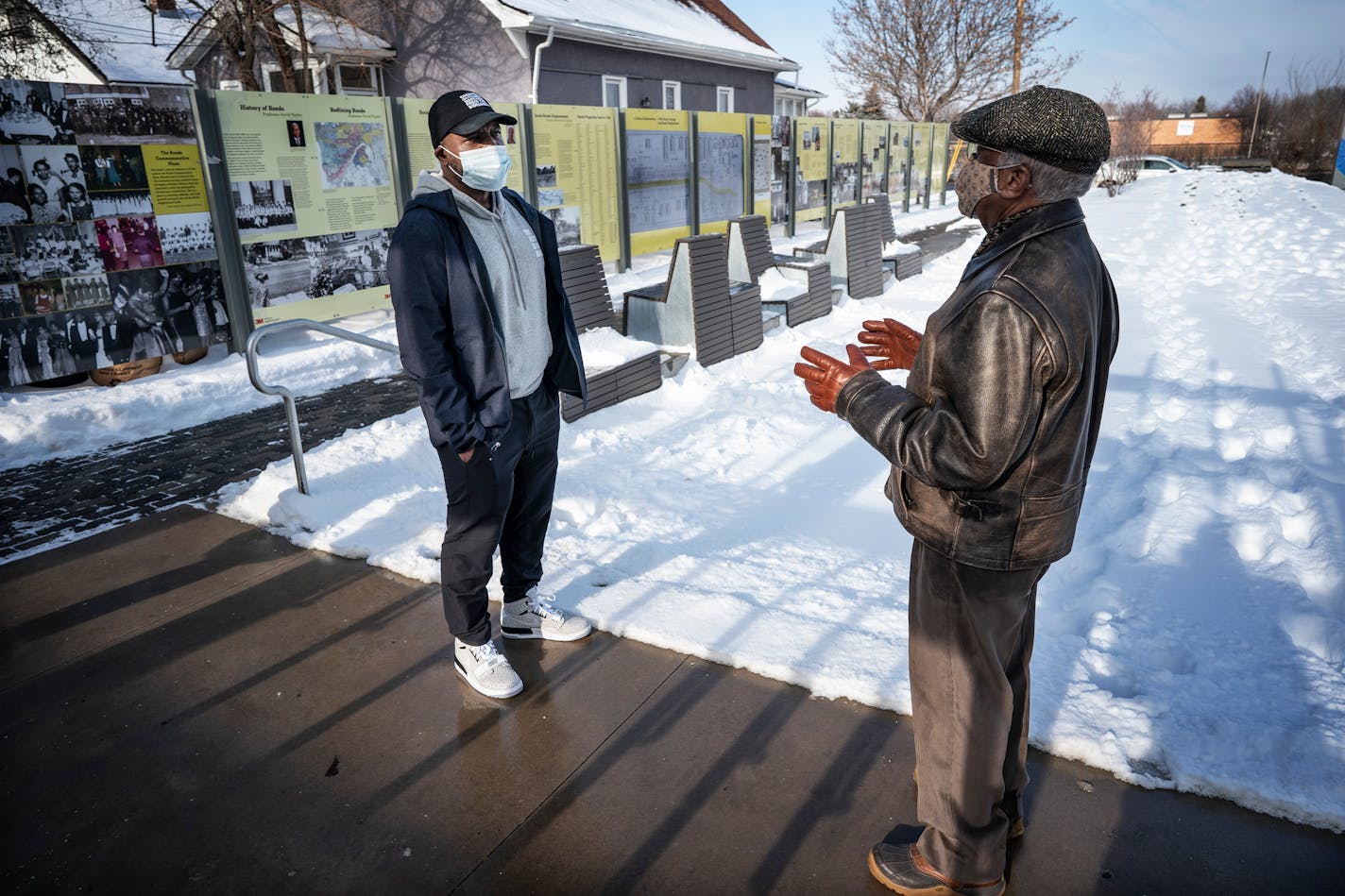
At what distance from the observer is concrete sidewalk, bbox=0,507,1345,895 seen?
215cm

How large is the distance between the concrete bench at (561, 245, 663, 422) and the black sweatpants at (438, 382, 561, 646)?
262cm

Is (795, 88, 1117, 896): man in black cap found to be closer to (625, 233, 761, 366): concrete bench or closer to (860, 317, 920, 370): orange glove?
(860, 317, 920, 370): orange glove

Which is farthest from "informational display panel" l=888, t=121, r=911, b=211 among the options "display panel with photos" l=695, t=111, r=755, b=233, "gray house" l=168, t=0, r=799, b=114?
"display panel with photos" l=695, t=111, r=755, b=233

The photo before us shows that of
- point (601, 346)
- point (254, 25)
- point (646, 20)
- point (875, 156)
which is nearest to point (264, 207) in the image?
point (601, 346)

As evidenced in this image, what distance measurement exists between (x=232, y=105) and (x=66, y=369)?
2.67m

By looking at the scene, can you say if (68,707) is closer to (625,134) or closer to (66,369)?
(66,369)

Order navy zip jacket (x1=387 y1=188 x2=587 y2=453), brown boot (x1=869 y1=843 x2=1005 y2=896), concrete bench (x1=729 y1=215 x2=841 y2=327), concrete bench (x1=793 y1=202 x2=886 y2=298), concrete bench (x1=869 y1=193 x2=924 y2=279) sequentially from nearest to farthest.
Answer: brown boot (x1=869 y1=843 x2=1005 y2=896)
navy zip jacket (x1=387 y1=188 x2=587 y2=453)
concrete bench (x1=729 y1=215 x2=841 y2=327)
concrete bench (x1=793 y1=202 x2=886 y2=298)
concrete bench (x1=869 y1=193 x2=924 y2=279)

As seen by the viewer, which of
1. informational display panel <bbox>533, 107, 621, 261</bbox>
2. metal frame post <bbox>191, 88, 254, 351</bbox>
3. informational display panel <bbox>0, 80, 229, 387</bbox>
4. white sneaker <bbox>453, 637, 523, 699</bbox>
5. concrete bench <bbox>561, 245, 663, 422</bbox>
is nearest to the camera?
white sneaker <bbox>453, 637, 523, 699</bbox>

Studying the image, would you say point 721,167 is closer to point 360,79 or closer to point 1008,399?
point 360,79

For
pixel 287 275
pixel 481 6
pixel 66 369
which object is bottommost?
pixel 66 369

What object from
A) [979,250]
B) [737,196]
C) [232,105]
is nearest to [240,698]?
[979,250]

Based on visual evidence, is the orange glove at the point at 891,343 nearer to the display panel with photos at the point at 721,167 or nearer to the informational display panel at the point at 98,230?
the informational display panel at the point at 98,230

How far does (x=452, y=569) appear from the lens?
2824mm

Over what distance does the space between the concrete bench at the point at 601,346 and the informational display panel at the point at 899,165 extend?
56.8 ft
